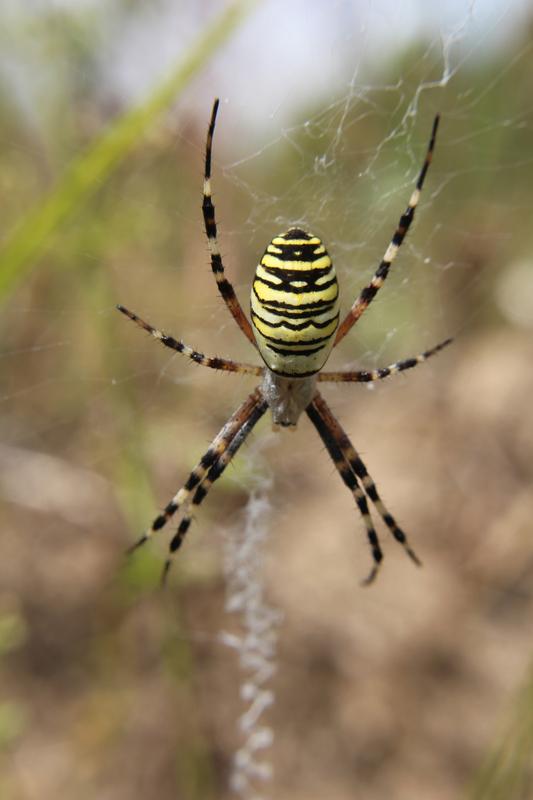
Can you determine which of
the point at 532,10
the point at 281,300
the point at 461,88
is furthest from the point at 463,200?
the point at 281,300

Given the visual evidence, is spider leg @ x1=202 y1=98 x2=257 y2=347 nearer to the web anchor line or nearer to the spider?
the spider

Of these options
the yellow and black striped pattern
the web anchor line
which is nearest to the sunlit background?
the web anchor line

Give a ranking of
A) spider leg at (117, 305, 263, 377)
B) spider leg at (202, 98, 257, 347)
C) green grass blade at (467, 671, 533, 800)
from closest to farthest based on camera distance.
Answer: green grass blade at (467, 671, 533, 800) → spider leg at (202, 98, 257, 347) → spider leg at (117, 305, 263, 377)

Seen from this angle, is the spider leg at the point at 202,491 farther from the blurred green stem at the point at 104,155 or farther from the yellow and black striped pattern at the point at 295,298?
the blurred green stem at the point at 104,155

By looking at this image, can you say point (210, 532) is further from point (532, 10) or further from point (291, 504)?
point (532, 10)

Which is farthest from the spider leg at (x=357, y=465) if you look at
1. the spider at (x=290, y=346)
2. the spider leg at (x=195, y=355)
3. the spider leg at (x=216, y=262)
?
the spider leg at (x=216, y=262)
